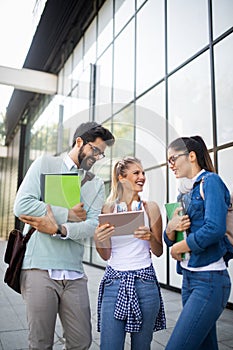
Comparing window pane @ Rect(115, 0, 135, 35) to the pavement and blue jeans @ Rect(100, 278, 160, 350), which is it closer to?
the pavement

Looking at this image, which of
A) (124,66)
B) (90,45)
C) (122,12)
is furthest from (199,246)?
(90,45)

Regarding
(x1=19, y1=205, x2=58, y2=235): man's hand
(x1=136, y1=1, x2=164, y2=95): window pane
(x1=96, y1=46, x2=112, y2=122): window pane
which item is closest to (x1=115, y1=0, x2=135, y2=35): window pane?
(x1=136, y1=1, x2=164, y2=95): window pane

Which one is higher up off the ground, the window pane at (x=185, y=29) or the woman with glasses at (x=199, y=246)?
the window pane at (x=185, y=29)

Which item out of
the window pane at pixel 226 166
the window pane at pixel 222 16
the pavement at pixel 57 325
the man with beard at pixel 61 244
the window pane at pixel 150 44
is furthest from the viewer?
the window pane at pixel 150 44

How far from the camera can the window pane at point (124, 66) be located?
22.5ft

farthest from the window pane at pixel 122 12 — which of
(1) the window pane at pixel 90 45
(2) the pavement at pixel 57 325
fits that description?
(2) the pavement at pixel 57 325

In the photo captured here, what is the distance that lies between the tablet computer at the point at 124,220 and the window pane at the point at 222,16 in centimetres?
386

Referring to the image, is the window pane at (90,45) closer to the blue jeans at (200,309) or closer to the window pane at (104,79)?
the window pane at (104,79)

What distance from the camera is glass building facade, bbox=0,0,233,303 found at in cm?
306

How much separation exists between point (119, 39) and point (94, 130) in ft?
21.7

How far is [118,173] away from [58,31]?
372 inches

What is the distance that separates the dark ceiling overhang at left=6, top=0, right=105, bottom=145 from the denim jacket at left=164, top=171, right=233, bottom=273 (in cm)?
802

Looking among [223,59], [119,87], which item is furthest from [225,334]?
[119,87]

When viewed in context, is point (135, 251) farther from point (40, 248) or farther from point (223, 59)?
point (223, 59)
